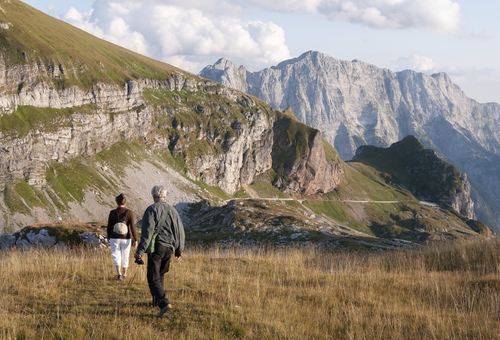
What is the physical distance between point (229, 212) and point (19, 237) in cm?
4379

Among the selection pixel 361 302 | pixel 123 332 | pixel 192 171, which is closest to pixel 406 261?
pixel 361 302

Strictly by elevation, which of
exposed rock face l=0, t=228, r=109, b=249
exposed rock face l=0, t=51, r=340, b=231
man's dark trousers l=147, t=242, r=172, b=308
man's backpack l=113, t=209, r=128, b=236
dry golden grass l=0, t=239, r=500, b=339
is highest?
exposed rock face l=0, t=51, r=340, b=231

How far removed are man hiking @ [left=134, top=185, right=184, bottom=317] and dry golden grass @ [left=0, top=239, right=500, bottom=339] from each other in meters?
0.56

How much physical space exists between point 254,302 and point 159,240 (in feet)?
10.1

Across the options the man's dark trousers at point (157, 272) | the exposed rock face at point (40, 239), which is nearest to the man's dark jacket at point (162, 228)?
the man's dark trousers at point (157, 272)

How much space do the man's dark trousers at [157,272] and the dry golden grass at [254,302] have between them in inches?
16.7

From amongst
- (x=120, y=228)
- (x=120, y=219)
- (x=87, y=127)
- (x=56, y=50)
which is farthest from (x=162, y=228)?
(x=56, y=50)

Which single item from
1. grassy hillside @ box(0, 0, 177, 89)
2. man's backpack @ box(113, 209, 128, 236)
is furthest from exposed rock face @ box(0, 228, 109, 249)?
grassy hillside @ box(0, 0, 177, 89)

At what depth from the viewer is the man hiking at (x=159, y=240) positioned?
35.4ft

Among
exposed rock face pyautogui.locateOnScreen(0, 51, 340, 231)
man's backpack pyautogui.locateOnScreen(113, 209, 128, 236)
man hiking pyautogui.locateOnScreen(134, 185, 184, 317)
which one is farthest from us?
exposed rock face pyautogui.locateOnScreen(0, 51, 340, 231)

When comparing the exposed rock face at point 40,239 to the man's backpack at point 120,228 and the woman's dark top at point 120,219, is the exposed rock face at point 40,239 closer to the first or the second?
the woman's dark top at point 120,219

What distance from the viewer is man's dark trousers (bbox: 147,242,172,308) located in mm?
10843

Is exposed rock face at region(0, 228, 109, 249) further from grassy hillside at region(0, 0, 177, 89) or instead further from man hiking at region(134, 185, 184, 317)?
grassy hillside at region(0, 0, 177, 89)

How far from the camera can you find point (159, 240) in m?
11.2
